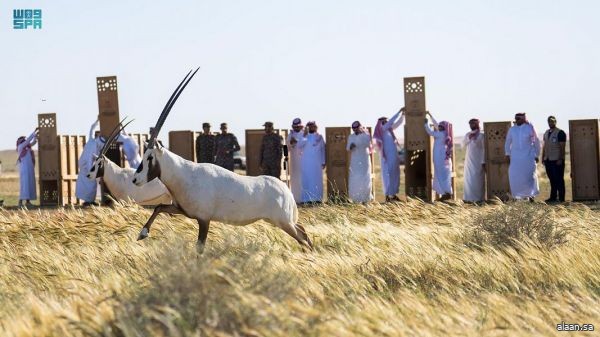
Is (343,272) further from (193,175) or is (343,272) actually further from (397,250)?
(193,175)

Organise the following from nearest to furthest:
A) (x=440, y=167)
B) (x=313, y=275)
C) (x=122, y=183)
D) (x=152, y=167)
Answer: (x=313, y=275)
(x=152, y=167)
(x=122, y=183)
(x=440, y=167)

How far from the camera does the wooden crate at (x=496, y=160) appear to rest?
80.4 ft

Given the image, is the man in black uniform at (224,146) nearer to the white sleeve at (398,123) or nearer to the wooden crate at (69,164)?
the white sleeve at (398,123)

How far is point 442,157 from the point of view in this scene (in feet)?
80.9

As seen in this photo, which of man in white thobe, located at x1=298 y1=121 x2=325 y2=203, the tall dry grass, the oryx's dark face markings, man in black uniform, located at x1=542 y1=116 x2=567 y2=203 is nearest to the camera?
the tall dry grass

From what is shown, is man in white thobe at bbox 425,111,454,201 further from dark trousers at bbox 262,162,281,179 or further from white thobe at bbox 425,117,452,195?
dark trousers at bbox 262,162,281,179

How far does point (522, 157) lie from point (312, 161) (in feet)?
14.4

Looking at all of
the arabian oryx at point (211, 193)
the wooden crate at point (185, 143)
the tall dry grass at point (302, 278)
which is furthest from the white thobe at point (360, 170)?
the arabian oryx at point (211, 193)

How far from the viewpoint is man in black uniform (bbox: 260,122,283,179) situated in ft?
82.2

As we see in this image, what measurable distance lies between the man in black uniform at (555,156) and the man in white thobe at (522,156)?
22cm

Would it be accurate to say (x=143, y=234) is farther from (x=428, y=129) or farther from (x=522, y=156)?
(x=522, y=156)

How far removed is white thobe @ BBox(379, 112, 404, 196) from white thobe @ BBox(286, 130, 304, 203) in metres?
1.72

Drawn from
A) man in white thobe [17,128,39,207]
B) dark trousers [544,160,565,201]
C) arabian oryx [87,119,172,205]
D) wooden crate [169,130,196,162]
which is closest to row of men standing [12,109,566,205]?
dark trousers [544,160,565,201]

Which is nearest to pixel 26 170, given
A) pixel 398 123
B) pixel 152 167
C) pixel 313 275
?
pixel 398 123
